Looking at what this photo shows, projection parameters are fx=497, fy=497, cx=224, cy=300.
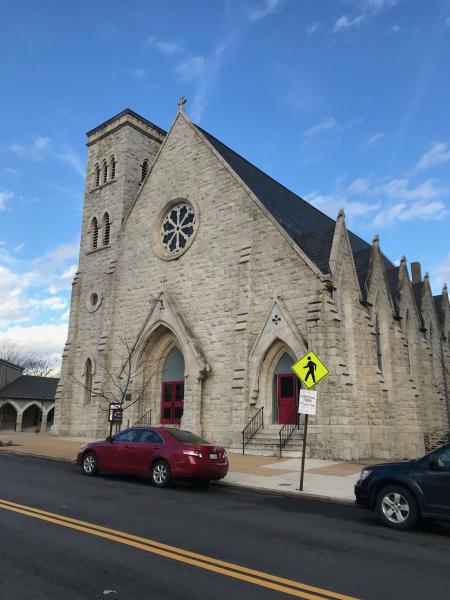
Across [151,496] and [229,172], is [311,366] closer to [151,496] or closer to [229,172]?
[151,496]

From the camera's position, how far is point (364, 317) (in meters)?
21.0

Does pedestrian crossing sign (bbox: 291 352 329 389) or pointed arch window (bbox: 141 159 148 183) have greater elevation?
pointed arch window (bbox: 141 159 148 183)

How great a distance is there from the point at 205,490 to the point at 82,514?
13.2 feet

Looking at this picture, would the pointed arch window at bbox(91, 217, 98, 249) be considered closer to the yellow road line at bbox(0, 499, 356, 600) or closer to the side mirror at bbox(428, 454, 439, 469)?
the yellow road line at bbox(0, 499, 356, 600)

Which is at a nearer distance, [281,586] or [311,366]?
[281,586]

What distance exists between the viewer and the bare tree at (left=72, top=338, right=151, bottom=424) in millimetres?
23688

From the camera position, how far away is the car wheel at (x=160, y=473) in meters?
11.1

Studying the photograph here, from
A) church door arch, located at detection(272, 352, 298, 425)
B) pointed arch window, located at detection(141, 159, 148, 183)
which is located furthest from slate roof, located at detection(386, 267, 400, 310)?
pointed arch window, located at detection(141, 159, 148, 183)

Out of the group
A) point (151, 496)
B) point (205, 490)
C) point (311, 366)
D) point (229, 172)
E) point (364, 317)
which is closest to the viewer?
point (151, 496)

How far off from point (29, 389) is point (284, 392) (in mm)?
32921

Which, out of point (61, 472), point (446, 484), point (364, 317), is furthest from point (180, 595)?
point (364, 317)

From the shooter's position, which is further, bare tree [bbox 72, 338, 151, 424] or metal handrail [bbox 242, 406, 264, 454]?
bare tree [bbox 72, 338, 151, 424]

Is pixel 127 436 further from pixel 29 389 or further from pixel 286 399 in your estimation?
pixel 29 389

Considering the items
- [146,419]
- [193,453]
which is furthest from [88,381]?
[193,453]
